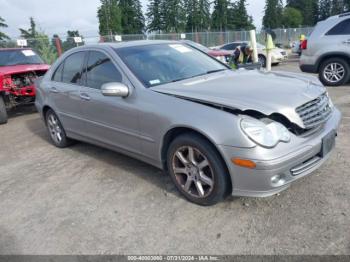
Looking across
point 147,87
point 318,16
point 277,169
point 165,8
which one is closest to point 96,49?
point 147,87

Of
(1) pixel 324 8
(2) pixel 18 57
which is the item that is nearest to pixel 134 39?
(2) pixel 18 57

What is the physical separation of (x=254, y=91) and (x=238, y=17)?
264 feet

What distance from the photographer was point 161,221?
3234 millimetres

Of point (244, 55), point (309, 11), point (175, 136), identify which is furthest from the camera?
point (309, 11)

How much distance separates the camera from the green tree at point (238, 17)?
77.3 metres

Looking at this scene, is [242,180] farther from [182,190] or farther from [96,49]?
[96,49]

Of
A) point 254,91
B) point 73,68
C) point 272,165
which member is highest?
point 73,68

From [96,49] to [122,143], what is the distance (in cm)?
135

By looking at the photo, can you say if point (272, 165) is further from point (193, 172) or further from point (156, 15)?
point (156, 15)

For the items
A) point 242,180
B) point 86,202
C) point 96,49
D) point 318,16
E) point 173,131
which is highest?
point 318,16

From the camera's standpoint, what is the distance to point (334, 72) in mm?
8906

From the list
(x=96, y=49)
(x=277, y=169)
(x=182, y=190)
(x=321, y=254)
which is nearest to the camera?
(x=321, y=254)

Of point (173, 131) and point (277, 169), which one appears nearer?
point (277, 169)

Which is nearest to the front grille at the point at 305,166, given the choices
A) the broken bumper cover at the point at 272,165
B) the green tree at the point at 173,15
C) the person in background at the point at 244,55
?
the broken bumper cover at the point at 272,165
